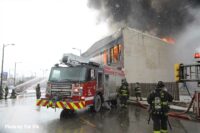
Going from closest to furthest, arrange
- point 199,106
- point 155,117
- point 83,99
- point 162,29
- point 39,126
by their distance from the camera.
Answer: point 155,117 → point 39,126 → point 199,106 → point 83,99 → point 162,29

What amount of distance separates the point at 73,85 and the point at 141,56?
18.6m

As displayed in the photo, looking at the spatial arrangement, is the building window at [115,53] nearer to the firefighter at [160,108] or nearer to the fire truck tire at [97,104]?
the fire truck tire at [97,104]

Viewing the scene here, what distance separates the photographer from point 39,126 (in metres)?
7.75

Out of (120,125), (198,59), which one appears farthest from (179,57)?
(120,125)

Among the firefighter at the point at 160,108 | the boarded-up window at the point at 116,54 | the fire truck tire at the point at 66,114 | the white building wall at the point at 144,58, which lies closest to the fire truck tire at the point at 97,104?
Result: the fire truck tire at the point at 66,114

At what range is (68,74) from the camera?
10281 millimetres

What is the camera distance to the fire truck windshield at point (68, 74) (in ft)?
33.2

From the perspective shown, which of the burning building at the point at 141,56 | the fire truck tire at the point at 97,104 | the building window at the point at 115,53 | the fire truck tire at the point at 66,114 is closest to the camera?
the fire truck tire at the point at 66,114

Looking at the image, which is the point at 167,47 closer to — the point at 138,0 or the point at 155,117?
the point at 138,0

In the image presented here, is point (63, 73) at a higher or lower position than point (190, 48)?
lower

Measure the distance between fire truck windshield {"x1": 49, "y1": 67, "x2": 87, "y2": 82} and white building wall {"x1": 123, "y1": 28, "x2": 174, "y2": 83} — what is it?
16.4 m

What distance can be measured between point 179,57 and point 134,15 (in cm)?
1101

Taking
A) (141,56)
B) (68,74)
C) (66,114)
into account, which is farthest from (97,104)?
(141,56)

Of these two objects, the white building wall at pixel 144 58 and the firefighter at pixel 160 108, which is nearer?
the firefighter at pixel 160 108
